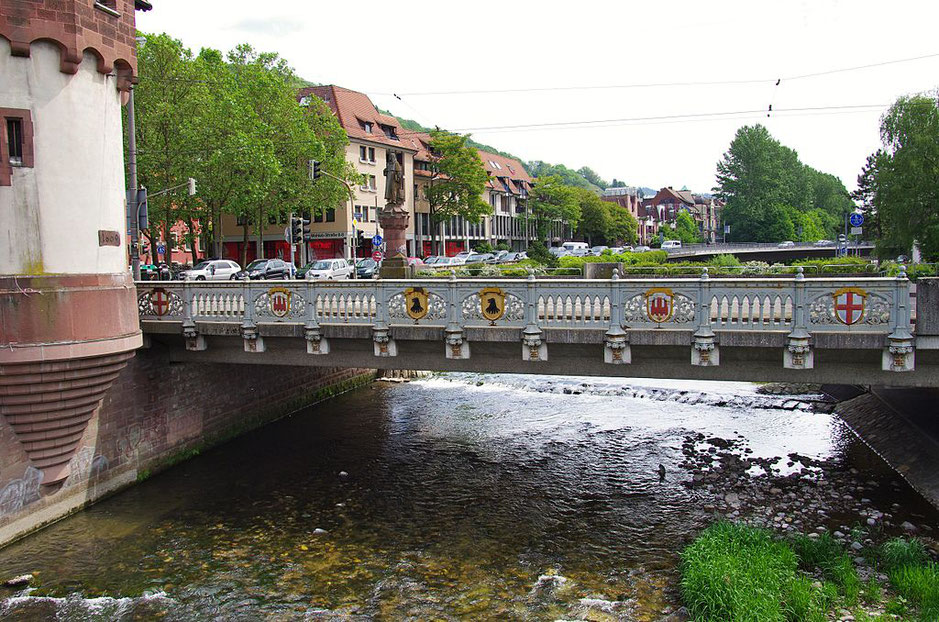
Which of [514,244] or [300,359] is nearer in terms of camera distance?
[300,359]

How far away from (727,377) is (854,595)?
3813mm

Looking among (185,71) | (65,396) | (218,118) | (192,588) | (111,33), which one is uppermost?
(185,71)

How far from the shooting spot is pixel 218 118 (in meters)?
31.8

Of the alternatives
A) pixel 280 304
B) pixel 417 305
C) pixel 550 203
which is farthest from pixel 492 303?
pixel 550 203

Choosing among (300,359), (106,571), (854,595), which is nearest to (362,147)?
(300,359)

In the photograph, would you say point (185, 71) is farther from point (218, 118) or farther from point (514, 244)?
point (514, 244)

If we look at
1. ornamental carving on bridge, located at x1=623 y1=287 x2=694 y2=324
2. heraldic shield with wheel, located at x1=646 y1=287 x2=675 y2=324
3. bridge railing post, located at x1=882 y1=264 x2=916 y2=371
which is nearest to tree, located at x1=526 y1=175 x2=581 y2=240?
ornamental carving on bridge, located at x1=623 y1=287 x2=694 y2=324

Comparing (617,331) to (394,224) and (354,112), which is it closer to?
(394,224)

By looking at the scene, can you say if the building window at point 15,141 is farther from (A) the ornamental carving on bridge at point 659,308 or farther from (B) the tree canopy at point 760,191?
(B) the tree canopy at point 760,191

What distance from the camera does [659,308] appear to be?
40.3 ft

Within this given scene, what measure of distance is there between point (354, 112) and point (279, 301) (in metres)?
44.2

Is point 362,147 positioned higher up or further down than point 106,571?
higher up

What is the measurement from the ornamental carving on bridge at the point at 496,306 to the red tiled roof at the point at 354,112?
41.7 metres

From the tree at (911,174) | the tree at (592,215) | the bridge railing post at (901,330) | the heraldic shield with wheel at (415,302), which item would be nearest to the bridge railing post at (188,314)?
the heraldic shield with wheel at (415,302)
